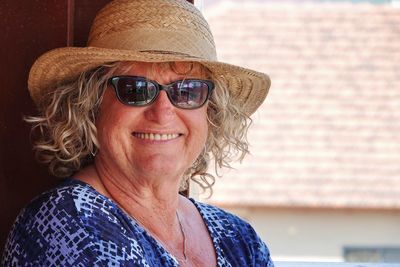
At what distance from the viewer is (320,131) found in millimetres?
11445

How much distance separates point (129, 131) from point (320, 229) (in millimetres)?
9140

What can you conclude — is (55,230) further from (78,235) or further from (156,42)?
(156,42)

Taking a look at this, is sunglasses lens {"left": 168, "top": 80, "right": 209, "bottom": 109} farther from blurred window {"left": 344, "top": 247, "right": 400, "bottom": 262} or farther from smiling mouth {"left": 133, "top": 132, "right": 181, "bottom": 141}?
blurred window {"left": 344, "top": 247, "right": 400, "bottom": 262}

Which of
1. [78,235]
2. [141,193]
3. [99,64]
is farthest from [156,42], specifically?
[78,235]

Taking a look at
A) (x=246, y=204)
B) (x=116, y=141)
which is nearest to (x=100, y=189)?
(x=116, y=141)

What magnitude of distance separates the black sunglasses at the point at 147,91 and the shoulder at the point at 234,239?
0.38 meters

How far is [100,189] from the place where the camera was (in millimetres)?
2189

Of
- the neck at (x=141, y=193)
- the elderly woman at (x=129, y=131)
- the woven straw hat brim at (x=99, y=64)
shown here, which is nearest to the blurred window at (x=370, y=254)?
the woven straw hat brim at (x=99, y=64)

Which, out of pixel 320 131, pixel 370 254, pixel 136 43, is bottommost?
pixel 370 254

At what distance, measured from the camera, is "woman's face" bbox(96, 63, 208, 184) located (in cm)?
217

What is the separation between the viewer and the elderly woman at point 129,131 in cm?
205

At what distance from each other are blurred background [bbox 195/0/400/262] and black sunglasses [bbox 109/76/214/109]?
8400 millimetres

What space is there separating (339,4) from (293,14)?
0.81 m

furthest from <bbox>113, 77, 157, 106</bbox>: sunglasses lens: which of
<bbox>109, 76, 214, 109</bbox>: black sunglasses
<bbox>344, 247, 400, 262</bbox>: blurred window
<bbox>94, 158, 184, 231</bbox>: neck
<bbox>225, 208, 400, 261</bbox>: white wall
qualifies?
<bbox>344, 247, 400, 262</bbox>: blurred window
